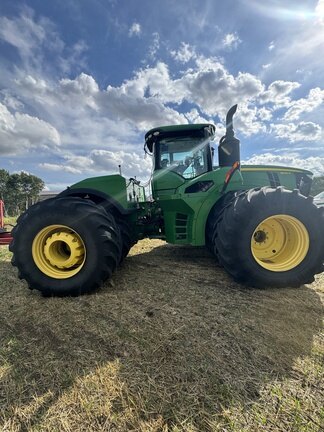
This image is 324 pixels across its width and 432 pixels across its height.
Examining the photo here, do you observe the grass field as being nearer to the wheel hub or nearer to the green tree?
the wheel hub

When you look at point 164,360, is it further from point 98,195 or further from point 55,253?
point 98,195

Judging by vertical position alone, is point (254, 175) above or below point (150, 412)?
above

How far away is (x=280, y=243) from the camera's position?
350 centimetres

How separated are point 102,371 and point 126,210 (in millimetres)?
2344

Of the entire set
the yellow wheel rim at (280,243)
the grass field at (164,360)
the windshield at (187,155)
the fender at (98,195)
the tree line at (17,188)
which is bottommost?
the grass field at (164,360)

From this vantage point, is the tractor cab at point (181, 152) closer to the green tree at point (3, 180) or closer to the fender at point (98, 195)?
the fender at point (98, 195)

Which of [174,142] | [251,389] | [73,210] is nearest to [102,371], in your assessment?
[251,389]

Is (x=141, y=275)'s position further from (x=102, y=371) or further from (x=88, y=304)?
(x=102, y=371)

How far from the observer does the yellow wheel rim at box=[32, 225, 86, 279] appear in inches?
126

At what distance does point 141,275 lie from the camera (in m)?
3.92

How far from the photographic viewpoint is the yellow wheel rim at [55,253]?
10.5 feet

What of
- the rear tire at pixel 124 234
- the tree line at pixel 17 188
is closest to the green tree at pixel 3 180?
the tree line at pixel 17 188

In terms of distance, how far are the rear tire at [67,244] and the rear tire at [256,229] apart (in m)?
1.43

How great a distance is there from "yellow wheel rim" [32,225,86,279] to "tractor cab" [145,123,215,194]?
1752 mm
